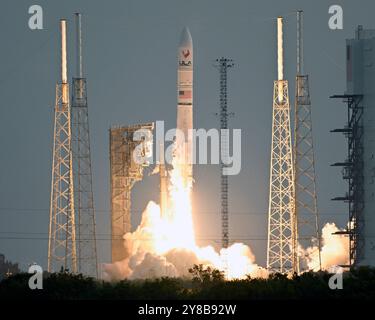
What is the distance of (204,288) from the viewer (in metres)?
190

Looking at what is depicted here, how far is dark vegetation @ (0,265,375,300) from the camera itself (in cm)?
18250

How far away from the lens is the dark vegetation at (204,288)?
182500 mm

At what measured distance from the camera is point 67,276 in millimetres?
196750
